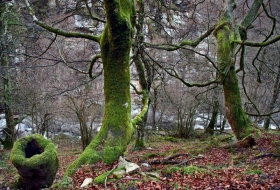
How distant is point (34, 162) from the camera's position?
4562 millimetres

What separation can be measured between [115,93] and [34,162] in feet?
7.24

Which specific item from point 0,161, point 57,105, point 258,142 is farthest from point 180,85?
point 0,161

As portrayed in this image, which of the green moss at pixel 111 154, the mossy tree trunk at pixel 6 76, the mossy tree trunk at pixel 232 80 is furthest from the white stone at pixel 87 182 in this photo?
the mossy tree trunk at pixel 6 76

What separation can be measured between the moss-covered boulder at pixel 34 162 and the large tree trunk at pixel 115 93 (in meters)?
0.59

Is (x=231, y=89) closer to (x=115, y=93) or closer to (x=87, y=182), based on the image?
(x=115, y=93)

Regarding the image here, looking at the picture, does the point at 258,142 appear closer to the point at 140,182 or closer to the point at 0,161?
the point at 140,182

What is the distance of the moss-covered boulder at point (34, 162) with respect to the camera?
458 centimetres

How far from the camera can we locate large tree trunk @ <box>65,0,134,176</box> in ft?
17.7

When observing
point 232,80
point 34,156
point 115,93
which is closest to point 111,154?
point 115,93

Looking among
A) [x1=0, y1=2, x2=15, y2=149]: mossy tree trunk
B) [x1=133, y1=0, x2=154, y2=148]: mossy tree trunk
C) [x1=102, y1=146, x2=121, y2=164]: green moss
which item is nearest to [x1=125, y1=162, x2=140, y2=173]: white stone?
[x1=102, y1=146, x2=121, y2=164]: green moss

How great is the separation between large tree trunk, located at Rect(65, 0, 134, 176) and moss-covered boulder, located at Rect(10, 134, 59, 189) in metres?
0.59

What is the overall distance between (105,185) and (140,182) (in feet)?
1.80

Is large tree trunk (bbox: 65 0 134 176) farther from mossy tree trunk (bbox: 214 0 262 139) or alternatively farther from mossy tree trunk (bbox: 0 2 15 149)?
mossy tree trunk (bbox: 0 2 15 149)

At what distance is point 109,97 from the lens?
19.6 feet
